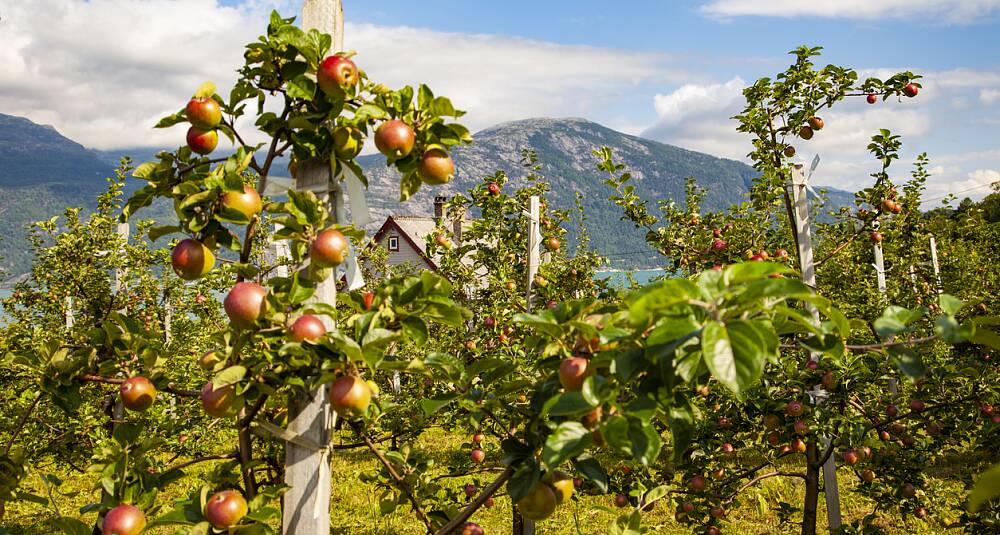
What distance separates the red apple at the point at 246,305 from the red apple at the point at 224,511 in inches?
A: 13.6

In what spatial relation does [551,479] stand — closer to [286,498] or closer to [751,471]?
[286,498]

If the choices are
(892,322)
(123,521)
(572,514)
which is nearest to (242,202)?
(123,521)

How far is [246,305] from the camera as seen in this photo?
127cm

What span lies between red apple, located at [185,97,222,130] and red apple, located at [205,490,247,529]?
0.77 m

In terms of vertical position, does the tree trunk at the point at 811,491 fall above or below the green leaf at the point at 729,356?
below

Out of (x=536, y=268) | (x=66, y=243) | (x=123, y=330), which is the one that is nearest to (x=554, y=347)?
(x=123, y=330)

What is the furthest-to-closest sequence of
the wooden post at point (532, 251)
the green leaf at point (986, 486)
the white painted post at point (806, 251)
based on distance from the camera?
1. the wooden post at point (532, 251)
2. the white painted post at point (806, 251)
3. the green leaf at point (986, 486)

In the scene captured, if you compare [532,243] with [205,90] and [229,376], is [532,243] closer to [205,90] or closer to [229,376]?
[205,90]

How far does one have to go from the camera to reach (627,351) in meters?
1.04

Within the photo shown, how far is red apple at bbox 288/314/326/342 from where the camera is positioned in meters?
1.25

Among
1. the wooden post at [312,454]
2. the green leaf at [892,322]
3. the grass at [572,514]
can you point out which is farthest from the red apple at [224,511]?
the grass at [572,514]

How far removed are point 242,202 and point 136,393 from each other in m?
0.54

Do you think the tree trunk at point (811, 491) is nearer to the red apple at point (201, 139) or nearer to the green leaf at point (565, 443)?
the green leaf at point (565, 443)

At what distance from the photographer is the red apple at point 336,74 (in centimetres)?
133
